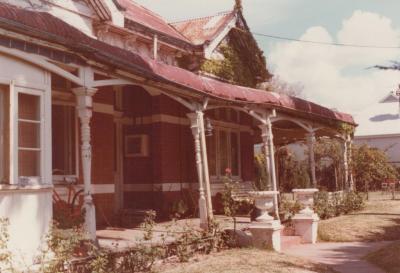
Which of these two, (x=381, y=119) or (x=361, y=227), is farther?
(x=381, y=119)

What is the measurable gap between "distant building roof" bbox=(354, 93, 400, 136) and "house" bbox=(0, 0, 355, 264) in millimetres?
23028

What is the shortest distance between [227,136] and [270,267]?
368 inches

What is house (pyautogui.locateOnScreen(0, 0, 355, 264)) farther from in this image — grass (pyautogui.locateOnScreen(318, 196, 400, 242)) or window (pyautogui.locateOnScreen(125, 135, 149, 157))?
grass (pyautogui.locateOnScreen(318, 196, 400, 242))

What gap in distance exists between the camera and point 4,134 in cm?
760

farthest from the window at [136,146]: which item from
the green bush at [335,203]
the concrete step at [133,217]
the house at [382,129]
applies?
the house at [382,129]

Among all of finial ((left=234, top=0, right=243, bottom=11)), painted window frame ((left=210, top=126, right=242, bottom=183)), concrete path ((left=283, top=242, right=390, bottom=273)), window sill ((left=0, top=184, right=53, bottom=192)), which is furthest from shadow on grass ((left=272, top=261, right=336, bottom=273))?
finial ((left=234, top=0, right=243, bottom=11))

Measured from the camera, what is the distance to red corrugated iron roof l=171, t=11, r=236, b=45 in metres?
19.6

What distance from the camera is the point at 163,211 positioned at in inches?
592

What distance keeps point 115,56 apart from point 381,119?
1616 inches

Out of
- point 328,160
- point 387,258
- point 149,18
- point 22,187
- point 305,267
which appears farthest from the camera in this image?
point 328,160

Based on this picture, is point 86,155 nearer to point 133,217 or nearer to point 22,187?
point 22,187

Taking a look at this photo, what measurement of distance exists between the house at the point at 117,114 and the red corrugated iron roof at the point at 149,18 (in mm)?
161

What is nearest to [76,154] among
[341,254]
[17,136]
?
[17,136]

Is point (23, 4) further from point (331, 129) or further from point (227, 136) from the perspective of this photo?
point (331, 129)
